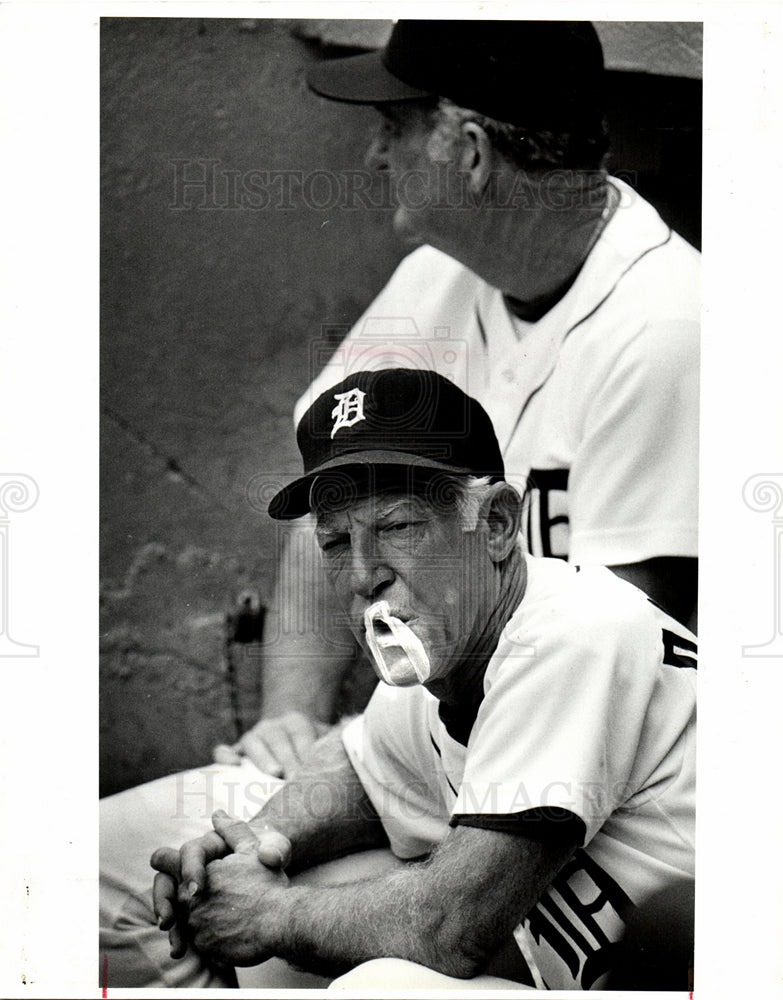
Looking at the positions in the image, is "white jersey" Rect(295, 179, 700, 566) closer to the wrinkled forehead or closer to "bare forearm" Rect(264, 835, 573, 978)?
the wrinkled forehead

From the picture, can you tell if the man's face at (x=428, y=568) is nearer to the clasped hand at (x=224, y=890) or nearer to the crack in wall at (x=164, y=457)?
the crack in wall at (x=164, y=457)

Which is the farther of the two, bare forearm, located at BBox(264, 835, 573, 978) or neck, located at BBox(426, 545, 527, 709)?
neck, located at BBox(426, 545, 527, 709)

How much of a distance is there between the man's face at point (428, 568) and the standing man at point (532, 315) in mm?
169

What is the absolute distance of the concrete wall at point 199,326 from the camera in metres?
3.11

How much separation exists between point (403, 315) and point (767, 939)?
77.6 inches

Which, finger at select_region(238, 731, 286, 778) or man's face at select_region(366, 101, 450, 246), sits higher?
man's face at select_region(366, 101, 450, 246)

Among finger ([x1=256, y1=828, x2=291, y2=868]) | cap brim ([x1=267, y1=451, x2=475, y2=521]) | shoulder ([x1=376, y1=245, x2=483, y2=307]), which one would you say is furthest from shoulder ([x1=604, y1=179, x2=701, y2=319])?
finger ([x1=256, y1=828, x2=291, y2=868])

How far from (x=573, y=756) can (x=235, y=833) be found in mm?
943

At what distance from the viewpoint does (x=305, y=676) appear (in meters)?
3.10

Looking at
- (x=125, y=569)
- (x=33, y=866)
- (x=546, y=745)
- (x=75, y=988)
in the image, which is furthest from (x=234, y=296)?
(x=75, y=988)

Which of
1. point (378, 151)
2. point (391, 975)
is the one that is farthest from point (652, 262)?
point (391, 975)

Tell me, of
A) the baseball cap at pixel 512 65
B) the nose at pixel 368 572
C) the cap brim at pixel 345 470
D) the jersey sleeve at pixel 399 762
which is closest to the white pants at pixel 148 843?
the jersey sleeve at pixel 399 762

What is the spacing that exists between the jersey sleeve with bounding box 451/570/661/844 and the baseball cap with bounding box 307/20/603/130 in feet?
4.28

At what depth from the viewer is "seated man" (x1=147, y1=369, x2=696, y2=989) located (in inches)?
116
